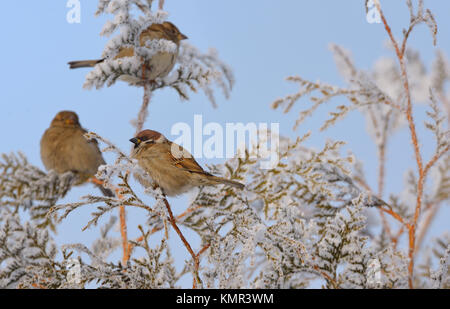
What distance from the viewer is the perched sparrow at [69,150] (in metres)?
5.21

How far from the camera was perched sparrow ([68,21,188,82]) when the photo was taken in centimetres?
420

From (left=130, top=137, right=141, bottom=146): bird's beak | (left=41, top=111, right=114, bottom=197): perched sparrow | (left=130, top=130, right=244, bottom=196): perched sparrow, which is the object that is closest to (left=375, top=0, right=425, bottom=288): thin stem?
(left=130, top=130, right=244, bottom=196): perched sparrow

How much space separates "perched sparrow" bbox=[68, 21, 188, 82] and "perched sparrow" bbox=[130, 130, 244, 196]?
837mm

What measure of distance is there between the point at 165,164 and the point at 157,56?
112 centimetres

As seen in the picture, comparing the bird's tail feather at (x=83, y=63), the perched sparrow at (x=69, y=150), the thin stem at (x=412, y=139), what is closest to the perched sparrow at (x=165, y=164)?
the thin stem at (x=412, y=139)

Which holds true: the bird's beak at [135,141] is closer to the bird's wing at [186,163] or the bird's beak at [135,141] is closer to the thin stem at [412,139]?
the bird's wing at [186,163]

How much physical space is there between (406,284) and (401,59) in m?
1.68

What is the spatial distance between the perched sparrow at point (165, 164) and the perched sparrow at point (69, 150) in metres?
1.87

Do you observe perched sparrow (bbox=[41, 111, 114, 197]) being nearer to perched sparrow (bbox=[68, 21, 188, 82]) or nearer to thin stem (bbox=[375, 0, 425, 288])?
perched sparrow (bbox=[68, 21, 188, 82])

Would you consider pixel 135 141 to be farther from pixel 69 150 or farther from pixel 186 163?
pixel 69 150

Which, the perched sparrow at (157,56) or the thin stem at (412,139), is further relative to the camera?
the perched sparrow at (157,56)
